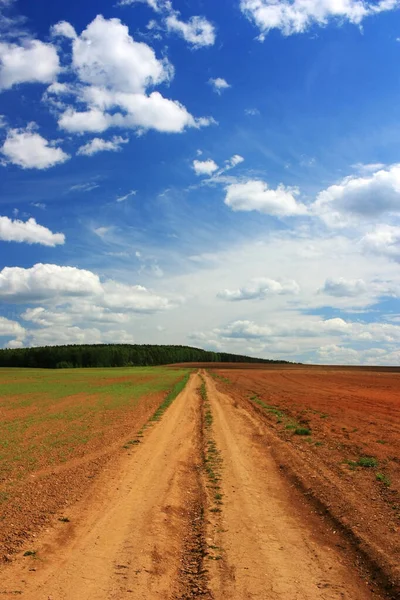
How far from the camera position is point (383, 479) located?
10680mm

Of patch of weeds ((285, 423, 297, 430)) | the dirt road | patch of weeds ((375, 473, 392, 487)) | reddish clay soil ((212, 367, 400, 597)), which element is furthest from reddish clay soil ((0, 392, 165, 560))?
patch of weeds ((375, 473, 392, 487))

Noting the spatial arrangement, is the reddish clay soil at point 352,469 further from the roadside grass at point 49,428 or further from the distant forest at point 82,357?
the distant forest at point 82,357

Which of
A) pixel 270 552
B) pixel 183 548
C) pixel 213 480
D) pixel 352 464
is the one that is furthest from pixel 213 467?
pixel 270 552

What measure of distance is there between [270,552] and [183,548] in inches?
53.3

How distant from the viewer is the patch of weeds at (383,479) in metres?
10.4

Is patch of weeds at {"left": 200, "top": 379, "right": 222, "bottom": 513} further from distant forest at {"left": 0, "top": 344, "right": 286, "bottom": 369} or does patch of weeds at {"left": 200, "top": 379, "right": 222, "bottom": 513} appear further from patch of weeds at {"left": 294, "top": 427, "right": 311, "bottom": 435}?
distant forest at {"left": 0, "top": 344, "right": 286, "bottom": 369}

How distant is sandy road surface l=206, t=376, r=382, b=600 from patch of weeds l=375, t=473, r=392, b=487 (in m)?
2.32

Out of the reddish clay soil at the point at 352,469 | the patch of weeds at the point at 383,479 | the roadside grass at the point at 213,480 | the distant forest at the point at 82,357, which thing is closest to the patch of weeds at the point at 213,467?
the roadside grass at the point at 213,480

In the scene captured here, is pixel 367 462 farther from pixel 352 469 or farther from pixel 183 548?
pixel 183 548

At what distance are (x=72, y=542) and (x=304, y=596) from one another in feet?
12.4

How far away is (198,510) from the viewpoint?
28.5 ft

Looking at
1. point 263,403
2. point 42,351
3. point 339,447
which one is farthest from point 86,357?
point 339,447

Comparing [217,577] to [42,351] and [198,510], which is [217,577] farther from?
[42,351]

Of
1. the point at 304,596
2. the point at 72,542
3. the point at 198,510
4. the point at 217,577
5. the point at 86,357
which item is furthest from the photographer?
the point at 86,357
